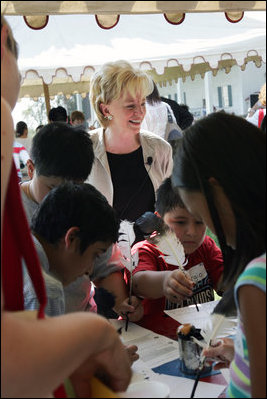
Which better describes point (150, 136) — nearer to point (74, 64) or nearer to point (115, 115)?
point (115, 115)

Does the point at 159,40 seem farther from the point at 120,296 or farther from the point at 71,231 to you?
the point at 71,231

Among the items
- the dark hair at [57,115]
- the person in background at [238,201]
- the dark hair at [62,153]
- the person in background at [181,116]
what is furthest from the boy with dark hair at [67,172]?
the dark hair at [57,115]

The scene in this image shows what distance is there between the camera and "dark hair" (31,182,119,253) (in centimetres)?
161

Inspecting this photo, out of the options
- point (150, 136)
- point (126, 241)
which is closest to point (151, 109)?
point (150, 136)

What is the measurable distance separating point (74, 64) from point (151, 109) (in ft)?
4.24

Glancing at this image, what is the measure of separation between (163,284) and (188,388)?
0.67 metres

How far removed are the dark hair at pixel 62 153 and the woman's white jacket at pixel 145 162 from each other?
2.31 ft

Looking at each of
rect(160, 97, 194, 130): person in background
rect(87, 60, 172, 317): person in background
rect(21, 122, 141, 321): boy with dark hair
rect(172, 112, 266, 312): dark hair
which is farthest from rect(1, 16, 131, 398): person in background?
rect(160, 97, 194, 130): person in background

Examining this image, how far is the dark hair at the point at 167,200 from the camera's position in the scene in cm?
217

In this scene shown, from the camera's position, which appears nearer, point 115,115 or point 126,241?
point 126,241

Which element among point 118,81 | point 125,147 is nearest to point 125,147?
point 125,147

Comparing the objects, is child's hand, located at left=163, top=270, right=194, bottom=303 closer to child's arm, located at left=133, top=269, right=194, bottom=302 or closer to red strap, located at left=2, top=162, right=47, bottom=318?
child's arm, located at left=133, top=269, right=194, bottom=302

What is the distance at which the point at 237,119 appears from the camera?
3.87 feet

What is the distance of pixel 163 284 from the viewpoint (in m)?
2.03
